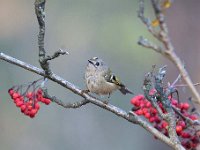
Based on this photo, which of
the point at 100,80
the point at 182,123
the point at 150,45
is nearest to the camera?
the point at 150,45

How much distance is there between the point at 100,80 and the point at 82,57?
22.7 feet

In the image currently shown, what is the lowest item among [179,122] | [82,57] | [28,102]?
[28,102]

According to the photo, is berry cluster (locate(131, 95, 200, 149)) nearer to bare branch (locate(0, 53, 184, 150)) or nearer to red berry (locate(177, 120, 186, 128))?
red berry (locate(177, 120, 186, 128))

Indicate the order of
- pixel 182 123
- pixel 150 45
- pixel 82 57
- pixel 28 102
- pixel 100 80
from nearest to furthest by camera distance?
pixel 150 45 → pixel 182 123 → pixel 28 102 → pixel 100 80 → pixel 82 57

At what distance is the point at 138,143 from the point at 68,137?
109 cm

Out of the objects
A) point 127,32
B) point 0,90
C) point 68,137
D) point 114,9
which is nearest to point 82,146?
point 68,137

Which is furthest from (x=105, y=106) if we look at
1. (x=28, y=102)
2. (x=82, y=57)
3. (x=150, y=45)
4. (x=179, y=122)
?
(x=82, y=57)

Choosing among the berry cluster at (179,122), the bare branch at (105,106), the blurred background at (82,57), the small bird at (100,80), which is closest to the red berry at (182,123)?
the berry cluster at (179,122)

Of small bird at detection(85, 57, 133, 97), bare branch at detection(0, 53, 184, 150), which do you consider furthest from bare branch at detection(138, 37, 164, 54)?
small bird at detection(85, 57, 133, 97)

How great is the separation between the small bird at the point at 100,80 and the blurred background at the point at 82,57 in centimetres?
461

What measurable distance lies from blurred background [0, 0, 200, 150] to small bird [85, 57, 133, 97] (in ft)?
15.1

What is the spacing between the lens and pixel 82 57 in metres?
12.2

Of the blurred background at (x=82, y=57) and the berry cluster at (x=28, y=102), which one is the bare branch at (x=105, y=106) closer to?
the berry cluster at (x=28, y=102)

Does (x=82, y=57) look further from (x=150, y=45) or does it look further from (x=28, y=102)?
(x=150, y=45)
